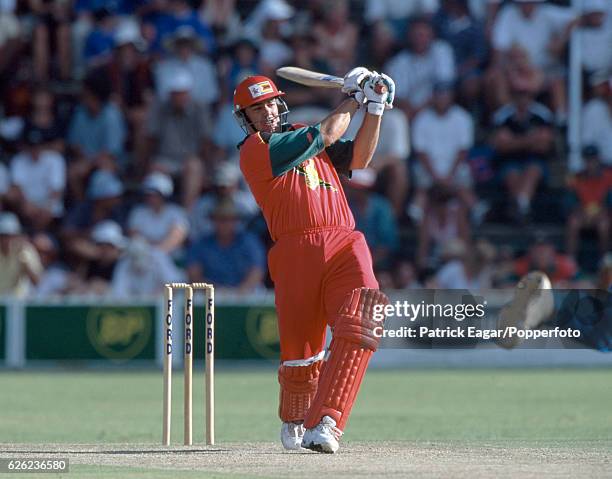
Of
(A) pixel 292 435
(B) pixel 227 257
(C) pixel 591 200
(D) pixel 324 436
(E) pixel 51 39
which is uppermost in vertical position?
(E) pixel 51 39

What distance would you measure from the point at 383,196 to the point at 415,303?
8.00 metres

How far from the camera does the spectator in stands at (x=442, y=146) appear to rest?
53.4ft

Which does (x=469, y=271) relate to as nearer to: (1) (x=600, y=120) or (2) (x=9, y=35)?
(1) (x=600, y=120)

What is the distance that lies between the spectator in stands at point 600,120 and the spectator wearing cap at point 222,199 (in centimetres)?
410

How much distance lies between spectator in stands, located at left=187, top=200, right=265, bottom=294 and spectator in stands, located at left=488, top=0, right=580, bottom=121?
3.80m

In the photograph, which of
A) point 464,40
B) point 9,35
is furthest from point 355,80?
point 9,35

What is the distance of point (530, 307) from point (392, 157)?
24.1ft

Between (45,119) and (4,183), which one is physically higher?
(45,119)

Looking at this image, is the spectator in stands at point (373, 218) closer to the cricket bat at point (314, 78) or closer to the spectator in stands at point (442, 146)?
the spectator in stands at point (442, 146)

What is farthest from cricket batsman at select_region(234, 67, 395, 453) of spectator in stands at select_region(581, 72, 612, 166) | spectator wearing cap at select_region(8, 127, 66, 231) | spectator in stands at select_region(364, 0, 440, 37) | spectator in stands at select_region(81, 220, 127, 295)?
spectator in stands at select_region(364, 0, 440, 37)

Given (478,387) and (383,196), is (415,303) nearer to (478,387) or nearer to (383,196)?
(478,387)

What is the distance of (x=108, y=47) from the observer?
56.4ft

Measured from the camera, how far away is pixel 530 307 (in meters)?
8.75

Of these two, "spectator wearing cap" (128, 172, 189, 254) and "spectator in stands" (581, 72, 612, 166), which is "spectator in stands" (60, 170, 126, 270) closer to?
Answer: "spectator wearing cap" (128, 172, 189, 254)
